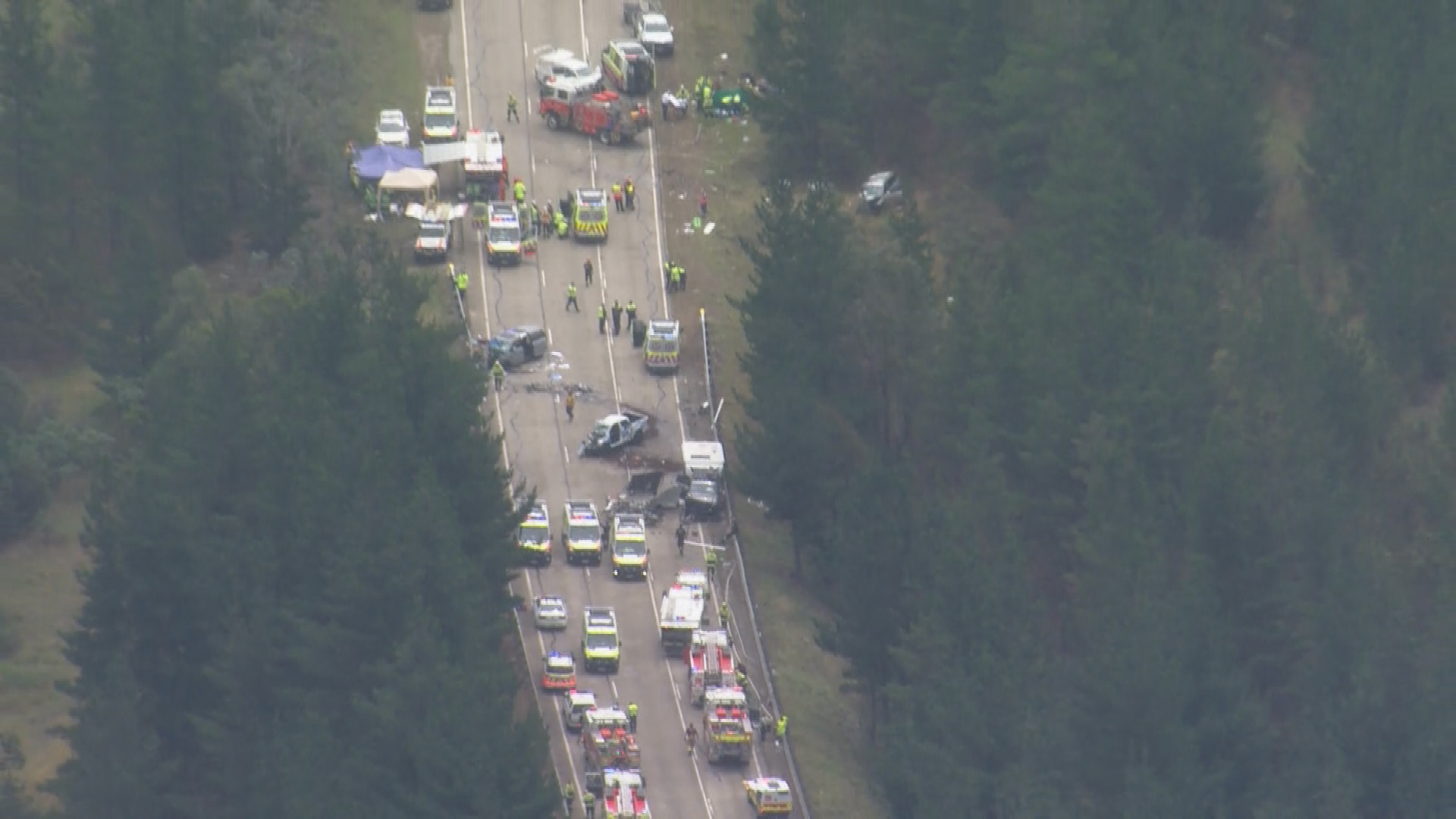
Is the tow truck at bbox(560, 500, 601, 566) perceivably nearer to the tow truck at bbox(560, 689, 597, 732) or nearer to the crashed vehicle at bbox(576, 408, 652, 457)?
the crashed vehicle at bbox(576, 408, 652, 457)

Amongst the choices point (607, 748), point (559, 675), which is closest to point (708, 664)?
point (559, 675)

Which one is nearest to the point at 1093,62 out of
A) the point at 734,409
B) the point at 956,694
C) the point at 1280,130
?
the point at 1280,130

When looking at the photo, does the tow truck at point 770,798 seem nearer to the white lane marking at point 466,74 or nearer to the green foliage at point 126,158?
the green foliage at point 126,158

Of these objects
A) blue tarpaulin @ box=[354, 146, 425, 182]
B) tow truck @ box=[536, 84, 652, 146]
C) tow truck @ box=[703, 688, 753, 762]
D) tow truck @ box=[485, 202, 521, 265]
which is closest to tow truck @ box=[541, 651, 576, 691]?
tow truck @ box=[703, 688, 753, 762]

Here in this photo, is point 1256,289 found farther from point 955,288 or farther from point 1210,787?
point 1210,787

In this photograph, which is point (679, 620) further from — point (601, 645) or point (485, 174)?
point (485, 174)

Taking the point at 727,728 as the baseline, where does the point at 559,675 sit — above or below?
above
